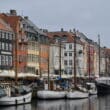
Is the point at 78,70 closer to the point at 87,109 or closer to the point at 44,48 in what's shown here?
the point at 44,48

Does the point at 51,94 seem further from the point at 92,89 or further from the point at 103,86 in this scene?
the point at 103,86

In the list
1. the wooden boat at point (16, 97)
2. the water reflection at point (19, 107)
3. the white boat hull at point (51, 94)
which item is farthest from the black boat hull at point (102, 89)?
the water reflection at point (19, 107)

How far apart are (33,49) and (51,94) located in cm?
3012

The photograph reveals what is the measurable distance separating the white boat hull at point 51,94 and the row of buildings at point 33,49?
16.8 feet

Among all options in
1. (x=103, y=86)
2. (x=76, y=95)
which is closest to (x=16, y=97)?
(x=76, y=95)

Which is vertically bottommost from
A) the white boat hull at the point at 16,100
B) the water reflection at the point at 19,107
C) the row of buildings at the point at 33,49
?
the water reflection at the point at 19,107

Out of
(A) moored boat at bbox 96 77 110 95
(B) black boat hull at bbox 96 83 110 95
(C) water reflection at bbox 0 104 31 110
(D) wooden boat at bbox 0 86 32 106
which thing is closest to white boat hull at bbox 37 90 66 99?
(D) wooden boat at bbox 0 86 32 106

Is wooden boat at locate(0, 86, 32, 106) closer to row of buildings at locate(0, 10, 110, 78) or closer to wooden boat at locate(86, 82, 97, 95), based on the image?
row of buildings at locate(0, 10, 110, 78)

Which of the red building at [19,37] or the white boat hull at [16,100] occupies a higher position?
the red building at [19,37]

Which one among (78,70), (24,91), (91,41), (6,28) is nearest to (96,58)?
(91,41)

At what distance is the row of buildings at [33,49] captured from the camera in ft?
323

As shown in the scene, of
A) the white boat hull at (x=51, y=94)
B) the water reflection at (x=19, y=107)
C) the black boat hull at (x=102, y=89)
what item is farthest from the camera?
the black boat hull at (x=102, y=89)

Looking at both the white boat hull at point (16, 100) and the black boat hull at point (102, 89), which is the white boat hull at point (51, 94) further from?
the black boat hull at point (102, 89)

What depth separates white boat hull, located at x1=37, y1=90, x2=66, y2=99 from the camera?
267 ft
